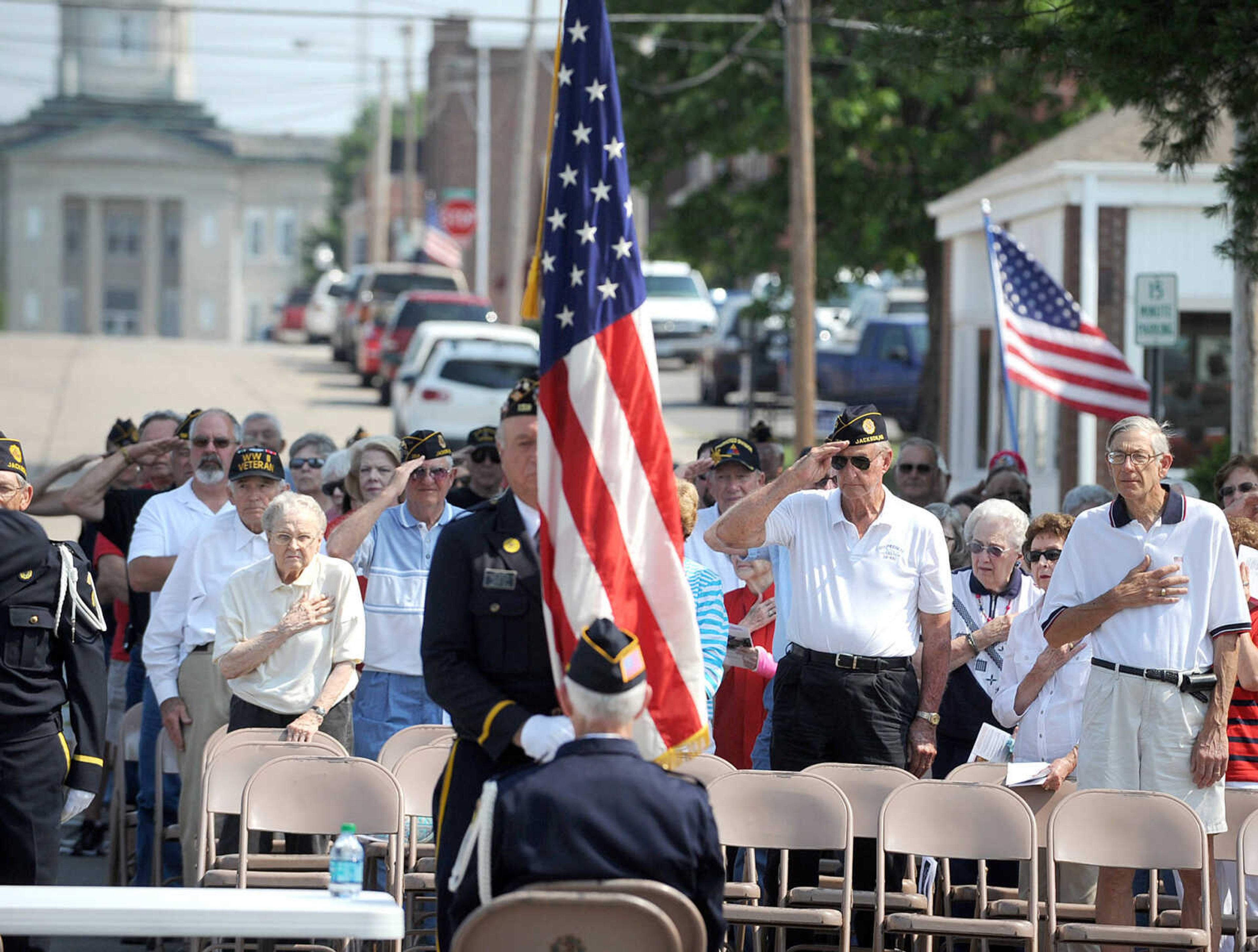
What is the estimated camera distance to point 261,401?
3173 centimetres

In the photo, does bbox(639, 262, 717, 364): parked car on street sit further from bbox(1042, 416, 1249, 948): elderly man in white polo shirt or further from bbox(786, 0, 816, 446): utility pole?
bbox(1042, 416, 1249, 948): elderly man in white polo shirt

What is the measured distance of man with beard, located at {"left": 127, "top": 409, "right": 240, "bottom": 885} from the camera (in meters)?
8.64

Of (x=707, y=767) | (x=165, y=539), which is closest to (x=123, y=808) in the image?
(x=165, y=539)

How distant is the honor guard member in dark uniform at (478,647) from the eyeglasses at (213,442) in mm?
4560

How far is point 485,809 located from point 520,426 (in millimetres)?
1169

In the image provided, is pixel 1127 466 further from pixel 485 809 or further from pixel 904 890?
pixel 485 809

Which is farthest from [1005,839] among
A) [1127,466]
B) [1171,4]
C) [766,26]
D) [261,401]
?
[261,401]

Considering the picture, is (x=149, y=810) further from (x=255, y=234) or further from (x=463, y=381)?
(x=255, y=234)

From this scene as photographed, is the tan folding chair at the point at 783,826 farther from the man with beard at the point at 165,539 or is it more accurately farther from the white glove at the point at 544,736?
the man with beard at the point at 165,539

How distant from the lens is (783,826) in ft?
23.0

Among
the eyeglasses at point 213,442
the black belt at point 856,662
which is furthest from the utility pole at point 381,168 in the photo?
the black belt at point 856,662

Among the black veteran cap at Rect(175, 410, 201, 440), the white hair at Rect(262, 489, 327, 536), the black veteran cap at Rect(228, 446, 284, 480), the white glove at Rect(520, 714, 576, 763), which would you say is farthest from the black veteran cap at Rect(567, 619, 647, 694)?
the black veteran cap at Rect(175, 410, 201, 440)

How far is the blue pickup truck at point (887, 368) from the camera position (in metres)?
27.8

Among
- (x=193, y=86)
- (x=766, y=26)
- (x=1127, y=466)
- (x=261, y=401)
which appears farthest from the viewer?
(x=193, y=86)
